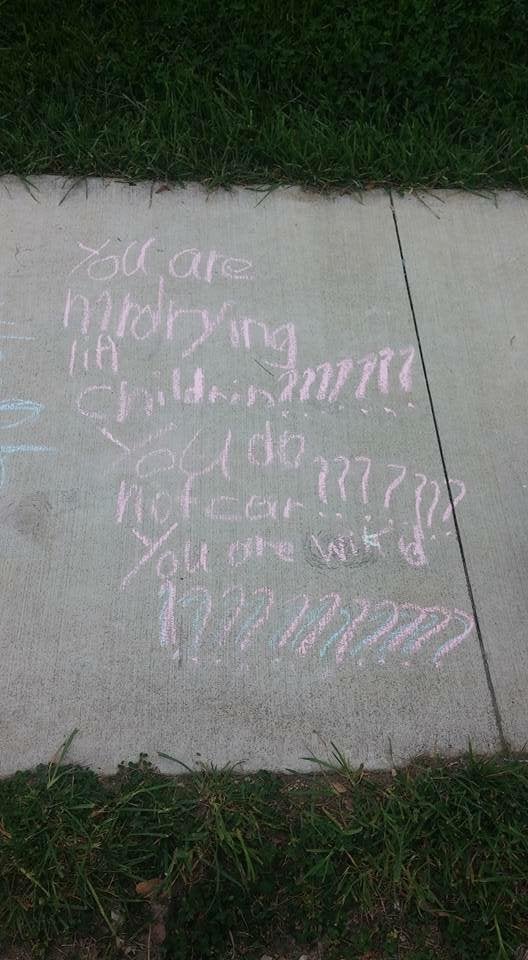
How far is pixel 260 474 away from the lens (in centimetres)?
304

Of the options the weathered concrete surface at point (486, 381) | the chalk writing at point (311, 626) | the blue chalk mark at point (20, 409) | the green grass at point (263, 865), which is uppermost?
the weathered concrete surface at point (486, 381)

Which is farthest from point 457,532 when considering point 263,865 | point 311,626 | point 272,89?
point 272,89

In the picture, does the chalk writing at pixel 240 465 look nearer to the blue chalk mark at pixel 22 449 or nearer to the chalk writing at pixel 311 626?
the chalk writing at pixel 311 626

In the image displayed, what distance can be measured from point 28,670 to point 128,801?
553 mm

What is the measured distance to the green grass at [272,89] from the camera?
390 centimetres

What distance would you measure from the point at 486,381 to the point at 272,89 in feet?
6.49

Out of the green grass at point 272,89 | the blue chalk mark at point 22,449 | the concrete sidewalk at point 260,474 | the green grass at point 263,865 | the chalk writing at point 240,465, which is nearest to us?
the green grass at point 263,865

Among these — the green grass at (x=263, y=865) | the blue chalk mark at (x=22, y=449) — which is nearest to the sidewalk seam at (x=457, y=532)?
the green grass at (x=263, y=865)

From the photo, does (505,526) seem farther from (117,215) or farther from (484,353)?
(117,215)

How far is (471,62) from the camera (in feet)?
13.5

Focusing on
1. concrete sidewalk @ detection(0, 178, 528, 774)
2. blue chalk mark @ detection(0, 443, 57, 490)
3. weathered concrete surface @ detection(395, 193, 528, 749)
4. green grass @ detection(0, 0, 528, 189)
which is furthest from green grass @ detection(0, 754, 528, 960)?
green grass @ detection(0, 0, 528, 189)

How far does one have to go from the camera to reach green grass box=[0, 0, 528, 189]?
390 centimetres

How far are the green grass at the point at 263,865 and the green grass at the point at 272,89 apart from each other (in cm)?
283

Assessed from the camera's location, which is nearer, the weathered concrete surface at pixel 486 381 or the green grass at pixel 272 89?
the weathered concrete surface at pixel 486 381
